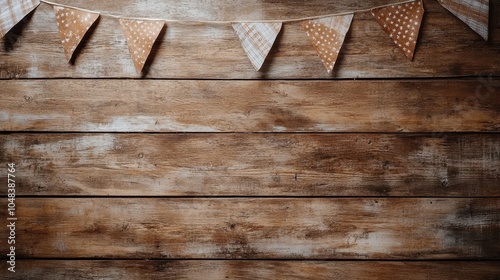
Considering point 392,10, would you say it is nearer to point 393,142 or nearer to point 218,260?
point 393,142

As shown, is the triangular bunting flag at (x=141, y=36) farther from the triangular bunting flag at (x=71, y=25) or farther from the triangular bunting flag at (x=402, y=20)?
the triangular bunting flag at (x=402, y=20)

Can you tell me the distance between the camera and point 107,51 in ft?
4.57

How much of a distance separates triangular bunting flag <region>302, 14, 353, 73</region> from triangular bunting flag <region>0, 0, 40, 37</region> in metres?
0.90

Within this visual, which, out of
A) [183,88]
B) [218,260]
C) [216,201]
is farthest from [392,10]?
[218,260]

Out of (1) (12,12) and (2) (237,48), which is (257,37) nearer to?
(2) (237,48)

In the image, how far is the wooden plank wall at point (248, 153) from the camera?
139 cm

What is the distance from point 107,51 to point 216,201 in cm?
59

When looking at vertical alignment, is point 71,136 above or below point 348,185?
above

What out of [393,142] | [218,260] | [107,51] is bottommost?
[218,260]

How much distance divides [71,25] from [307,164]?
862 mm

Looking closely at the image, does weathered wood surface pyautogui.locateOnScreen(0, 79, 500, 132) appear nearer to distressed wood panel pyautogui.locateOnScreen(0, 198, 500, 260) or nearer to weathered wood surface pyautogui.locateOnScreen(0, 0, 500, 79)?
weathered wood surface pyautogui.locateOnScreen(0, 0, 500, 79)

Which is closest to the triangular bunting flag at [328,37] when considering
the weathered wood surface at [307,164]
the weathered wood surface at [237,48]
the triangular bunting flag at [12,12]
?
the weathered wood surface at [237,48]

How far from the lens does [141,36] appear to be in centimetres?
135

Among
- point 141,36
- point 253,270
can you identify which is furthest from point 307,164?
point 141,36
